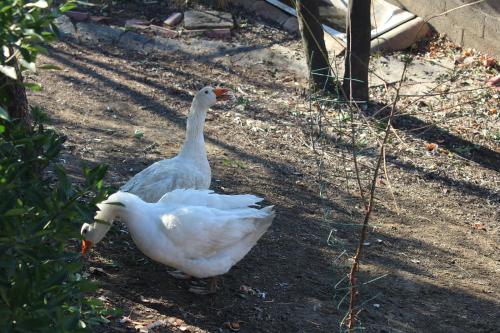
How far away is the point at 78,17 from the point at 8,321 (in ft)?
25.8

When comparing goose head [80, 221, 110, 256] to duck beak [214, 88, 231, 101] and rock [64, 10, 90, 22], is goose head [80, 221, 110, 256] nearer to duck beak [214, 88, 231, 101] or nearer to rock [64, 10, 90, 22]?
duck beak [214, 88, 231, 101]

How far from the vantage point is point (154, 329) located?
434 cm

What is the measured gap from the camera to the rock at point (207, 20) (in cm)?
995

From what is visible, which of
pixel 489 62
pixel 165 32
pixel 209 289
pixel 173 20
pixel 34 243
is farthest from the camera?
pixel 173 20

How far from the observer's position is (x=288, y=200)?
632 cm

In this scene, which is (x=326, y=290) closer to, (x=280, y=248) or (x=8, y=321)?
(x=280, y=248)

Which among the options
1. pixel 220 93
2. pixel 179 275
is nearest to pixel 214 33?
pixel 220 93

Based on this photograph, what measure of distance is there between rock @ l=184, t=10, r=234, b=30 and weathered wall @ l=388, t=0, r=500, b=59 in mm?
2505

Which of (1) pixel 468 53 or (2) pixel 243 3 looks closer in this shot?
(1) pixel 468 53

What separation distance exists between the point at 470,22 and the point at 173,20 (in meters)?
3.88

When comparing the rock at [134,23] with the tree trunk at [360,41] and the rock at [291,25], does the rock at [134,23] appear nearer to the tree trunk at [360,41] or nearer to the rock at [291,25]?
the rock at [291,25]

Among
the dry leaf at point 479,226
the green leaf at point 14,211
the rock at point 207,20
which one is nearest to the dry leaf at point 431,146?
the dry leaf at point 479,226

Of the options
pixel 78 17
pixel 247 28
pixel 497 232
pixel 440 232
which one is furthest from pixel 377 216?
pixel 78 17

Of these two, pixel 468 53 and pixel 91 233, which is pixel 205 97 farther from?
pixel 468 53
